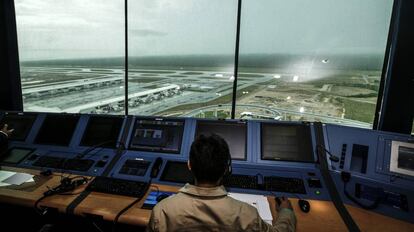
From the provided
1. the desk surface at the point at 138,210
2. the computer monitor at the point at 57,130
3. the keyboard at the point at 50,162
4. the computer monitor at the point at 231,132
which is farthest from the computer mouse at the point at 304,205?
the computer monitor at the point at 57,130

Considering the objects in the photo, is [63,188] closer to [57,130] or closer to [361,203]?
[57,130]

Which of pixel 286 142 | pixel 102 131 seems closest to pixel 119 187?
pixel 102 131

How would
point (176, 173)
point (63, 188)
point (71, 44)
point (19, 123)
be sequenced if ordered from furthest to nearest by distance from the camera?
point (71, 44) < point (19, 123) < point (176, 173) < point (63, 188)

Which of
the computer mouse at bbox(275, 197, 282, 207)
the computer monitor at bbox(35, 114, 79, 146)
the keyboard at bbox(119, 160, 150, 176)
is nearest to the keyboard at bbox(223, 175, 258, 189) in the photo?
the computer mouse at bbox(275, 197, 282, 207)

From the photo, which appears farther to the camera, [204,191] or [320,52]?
[320,52]

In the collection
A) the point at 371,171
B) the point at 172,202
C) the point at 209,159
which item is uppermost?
the point at 209,159

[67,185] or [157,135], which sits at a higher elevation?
[157,135]

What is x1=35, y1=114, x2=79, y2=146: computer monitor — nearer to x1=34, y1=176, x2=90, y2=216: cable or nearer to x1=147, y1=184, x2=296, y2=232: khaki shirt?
x1=34, y1=176, x2=90, y2=216: cable
